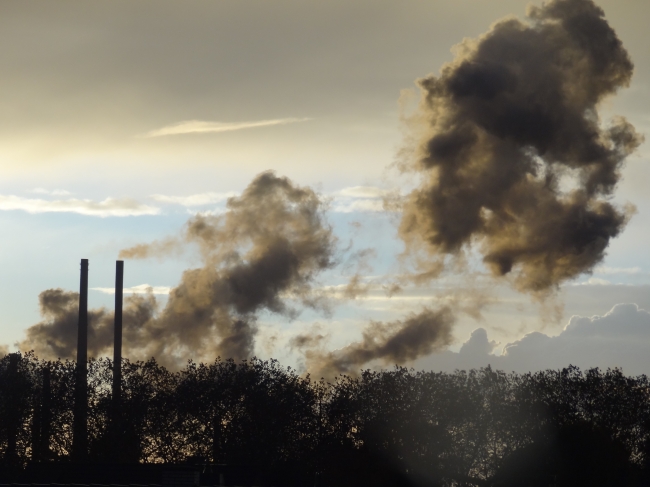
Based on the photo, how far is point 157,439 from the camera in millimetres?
88750

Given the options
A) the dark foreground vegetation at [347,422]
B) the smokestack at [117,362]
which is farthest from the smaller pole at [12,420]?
the smokestack at [117,362]

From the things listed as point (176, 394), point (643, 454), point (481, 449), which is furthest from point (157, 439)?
point (643, 454)

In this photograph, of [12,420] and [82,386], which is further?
[82,386]

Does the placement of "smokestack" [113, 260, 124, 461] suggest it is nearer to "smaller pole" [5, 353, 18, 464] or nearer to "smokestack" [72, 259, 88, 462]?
"smokestack" [72, 259, 88, 462]

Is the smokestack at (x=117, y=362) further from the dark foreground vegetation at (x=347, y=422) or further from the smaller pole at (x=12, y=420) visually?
the smaller pole at (x=12, y=420)

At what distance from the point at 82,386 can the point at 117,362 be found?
398cm

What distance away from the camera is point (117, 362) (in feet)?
296

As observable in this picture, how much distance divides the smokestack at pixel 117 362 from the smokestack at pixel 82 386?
272 centimetres

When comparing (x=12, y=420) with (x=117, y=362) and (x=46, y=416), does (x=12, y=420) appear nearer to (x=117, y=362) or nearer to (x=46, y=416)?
(x=46, y=416)

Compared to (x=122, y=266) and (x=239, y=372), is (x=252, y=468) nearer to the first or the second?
(x=239, y=372)

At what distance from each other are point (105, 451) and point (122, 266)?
1950cm

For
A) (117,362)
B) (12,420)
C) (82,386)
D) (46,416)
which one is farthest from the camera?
(117,362)

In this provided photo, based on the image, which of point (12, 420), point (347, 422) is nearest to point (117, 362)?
point (12, 420)

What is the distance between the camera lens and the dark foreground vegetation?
3260 inches
